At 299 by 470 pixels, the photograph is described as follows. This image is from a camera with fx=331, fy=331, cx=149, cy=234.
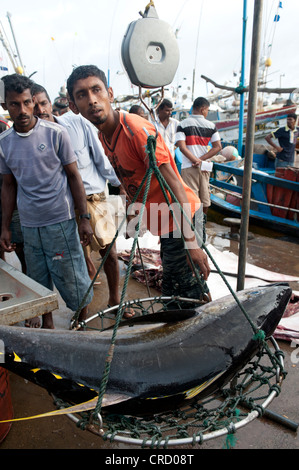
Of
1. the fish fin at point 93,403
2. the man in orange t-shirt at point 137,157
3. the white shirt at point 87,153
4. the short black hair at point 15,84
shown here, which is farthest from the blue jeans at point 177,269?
the short black hair at point 15,84

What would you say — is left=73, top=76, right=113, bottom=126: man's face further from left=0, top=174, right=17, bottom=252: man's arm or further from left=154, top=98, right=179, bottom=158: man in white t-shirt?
left=154, top=98, right=179, bottom=158: man in white t-shirt

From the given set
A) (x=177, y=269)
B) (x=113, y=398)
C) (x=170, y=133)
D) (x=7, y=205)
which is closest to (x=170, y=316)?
(x=113, y=398)

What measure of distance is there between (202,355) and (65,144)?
73.8 inches

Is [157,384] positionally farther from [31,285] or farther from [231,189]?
[231,189]

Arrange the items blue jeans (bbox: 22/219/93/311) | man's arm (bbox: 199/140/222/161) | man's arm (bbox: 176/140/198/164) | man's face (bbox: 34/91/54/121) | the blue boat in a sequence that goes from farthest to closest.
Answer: the blue boat → man's arm (bbox: 199/140/222/161) → man's arm (bbox: 176/140/198/164) → man's face (bbox: 34/91/54/121) → blue jeans (bbox: 22/219/93/311)

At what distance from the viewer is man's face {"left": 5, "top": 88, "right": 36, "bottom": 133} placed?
2.47 metres

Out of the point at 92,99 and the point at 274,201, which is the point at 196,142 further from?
the point at 92,99

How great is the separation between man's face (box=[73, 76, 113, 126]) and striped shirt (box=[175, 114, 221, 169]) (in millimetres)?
3404

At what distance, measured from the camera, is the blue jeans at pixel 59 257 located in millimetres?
2709

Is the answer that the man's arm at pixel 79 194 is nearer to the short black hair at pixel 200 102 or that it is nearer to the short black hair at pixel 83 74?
the short black hair at pixel 83 74

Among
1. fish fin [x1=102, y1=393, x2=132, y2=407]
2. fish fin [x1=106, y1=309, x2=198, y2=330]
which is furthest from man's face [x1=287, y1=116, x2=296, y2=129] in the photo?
fish fin [x1=102, y1=393, x2=132, y2=407]

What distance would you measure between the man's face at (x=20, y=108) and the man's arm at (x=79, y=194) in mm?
432
